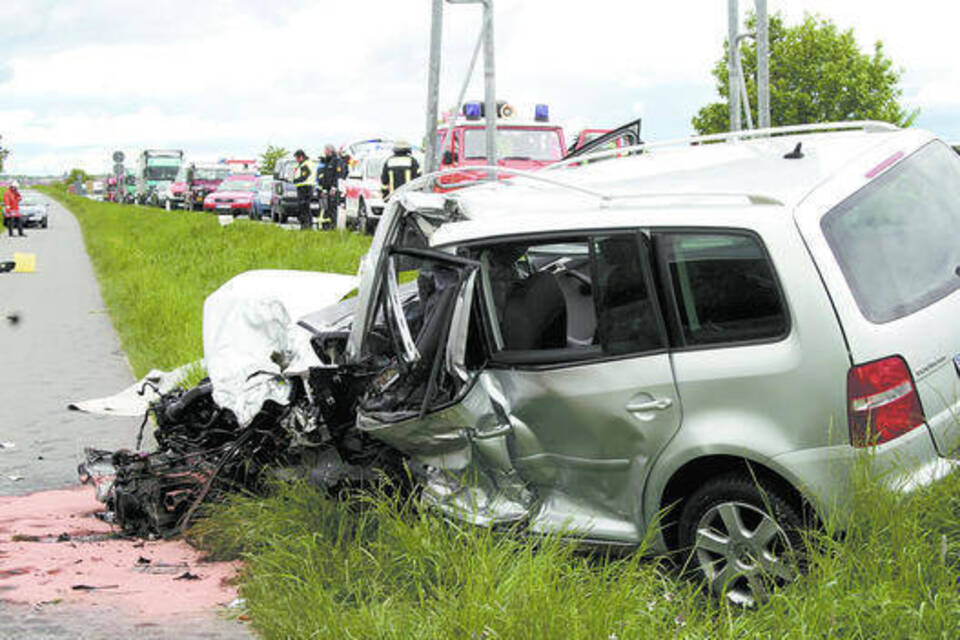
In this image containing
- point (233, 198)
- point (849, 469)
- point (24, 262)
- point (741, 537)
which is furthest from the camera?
point (233, 198)

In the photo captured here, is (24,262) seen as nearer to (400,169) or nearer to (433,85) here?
(433,85)

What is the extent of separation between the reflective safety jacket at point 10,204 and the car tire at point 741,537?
40.7 meters

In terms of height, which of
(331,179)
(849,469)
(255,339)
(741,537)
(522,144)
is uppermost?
(522,144)

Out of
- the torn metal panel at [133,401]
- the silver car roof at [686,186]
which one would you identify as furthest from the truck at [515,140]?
the silver car roof at [686,186]

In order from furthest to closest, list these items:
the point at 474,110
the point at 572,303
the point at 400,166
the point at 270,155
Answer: the point at 270,155
the point at 400,166
the point at 474,110
the point at 572,303

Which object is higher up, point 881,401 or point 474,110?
point 474,110

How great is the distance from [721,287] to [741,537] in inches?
36.0

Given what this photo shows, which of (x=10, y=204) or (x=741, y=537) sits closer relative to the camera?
(x=741, y=537)

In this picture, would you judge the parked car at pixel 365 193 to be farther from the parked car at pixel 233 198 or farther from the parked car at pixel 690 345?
the parked car at pixel 690 345

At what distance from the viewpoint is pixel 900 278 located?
4.48 metres

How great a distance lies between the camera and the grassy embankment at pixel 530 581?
3.94 m

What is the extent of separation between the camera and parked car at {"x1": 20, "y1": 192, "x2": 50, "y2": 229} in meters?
51.4

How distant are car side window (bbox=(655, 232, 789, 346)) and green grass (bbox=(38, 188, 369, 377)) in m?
8.03

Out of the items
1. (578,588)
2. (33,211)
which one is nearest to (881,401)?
(578,588)
